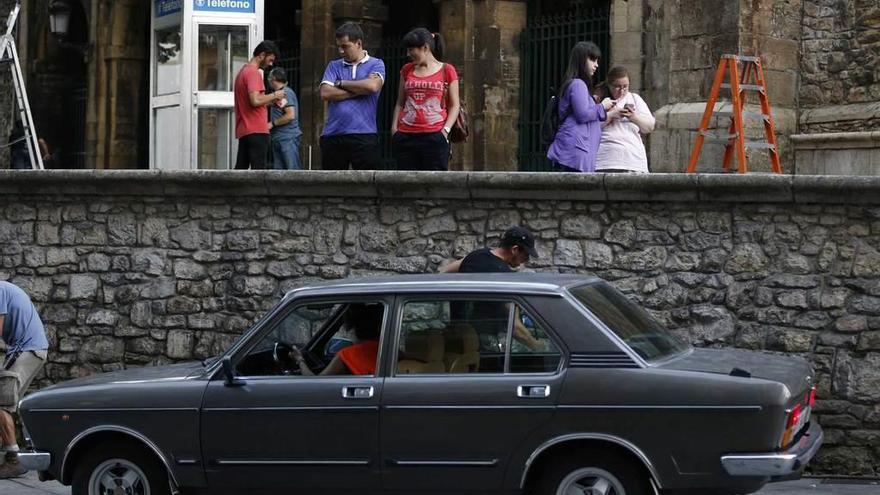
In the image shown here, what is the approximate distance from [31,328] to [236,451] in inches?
126

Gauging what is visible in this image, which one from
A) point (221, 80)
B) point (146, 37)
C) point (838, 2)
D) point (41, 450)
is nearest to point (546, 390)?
point (41, 450)

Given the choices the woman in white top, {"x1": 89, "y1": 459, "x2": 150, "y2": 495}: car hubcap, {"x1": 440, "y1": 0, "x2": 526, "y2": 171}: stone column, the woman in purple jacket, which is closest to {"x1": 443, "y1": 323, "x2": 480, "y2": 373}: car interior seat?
{"x1": 89, "y1": 459, "x2": 150, "y2": 495}: car hubcap

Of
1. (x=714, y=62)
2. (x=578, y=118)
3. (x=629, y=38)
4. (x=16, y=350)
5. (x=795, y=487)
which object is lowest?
(x=795, y=487)

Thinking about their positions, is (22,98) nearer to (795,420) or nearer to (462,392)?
(462,392)

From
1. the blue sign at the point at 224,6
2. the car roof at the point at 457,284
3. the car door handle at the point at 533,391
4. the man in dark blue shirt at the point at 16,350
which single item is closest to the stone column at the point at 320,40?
the blue sign at the point at 224,6

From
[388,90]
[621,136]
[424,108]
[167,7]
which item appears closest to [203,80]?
[167,7]

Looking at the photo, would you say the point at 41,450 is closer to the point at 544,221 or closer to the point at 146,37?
the point at 544,221

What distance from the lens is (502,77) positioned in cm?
2044

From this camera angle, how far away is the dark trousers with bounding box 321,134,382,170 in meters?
14.0

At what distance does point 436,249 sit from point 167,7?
846 centimetres

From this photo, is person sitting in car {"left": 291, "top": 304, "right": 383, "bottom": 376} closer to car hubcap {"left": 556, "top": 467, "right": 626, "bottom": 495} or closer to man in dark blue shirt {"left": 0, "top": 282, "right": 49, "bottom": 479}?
car hubcap {"left": 556, "top": 467, "right": 626, "bottom": 495}

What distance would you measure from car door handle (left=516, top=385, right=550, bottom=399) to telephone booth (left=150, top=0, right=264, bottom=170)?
10727 mm

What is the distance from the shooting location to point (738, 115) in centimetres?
1510

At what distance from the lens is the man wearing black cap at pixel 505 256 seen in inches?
397
